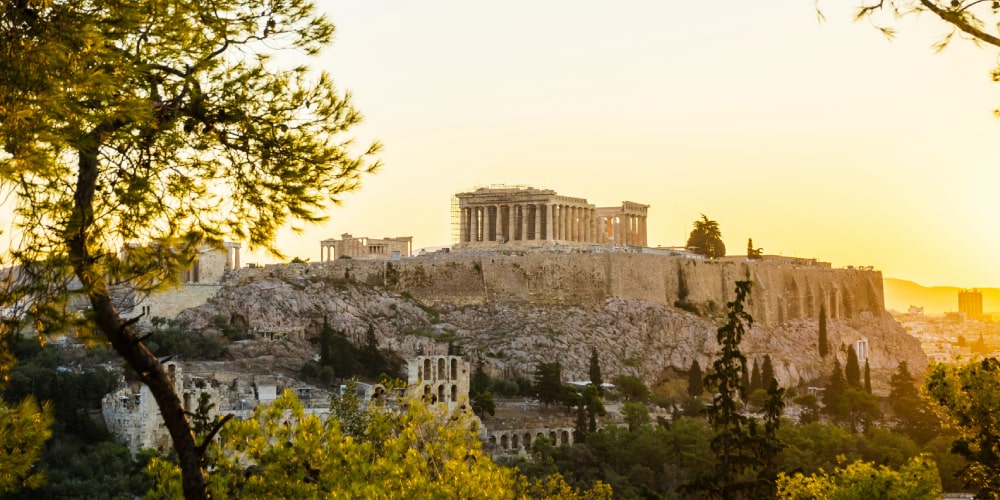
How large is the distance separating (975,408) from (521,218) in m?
52.7

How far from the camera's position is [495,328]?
55.8m

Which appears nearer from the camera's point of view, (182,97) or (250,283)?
(182,97)

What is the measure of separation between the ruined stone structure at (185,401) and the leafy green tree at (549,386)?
9.05m

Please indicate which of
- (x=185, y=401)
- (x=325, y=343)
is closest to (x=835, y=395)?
(x=325, y=343)

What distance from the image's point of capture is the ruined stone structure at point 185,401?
35.2 m

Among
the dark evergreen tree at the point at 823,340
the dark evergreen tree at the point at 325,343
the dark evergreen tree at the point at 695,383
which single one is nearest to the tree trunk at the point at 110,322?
the dark evergreen tree at the point at 325,343

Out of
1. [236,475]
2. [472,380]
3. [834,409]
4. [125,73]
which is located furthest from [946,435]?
[125,73]

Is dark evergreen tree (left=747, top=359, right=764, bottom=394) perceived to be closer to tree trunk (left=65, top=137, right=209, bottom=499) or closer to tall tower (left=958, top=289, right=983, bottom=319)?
tree trunk (left=65, top=137, right=209, bottom=499)

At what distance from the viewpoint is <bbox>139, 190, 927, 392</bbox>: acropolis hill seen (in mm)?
52188

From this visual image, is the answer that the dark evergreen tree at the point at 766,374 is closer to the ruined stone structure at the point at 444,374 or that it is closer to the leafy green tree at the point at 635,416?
the leafy green tree at the point at 635,416

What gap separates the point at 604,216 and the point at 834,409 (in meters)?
25.3

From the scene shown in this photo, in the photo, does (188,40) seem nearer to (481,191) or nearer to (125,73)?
(125,73)

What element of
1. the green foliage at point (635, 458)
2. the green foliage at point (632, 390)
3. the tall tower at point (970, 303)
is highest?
the tall tower at point (970, 303)

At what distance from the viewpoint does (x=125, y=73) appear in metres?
9.06
